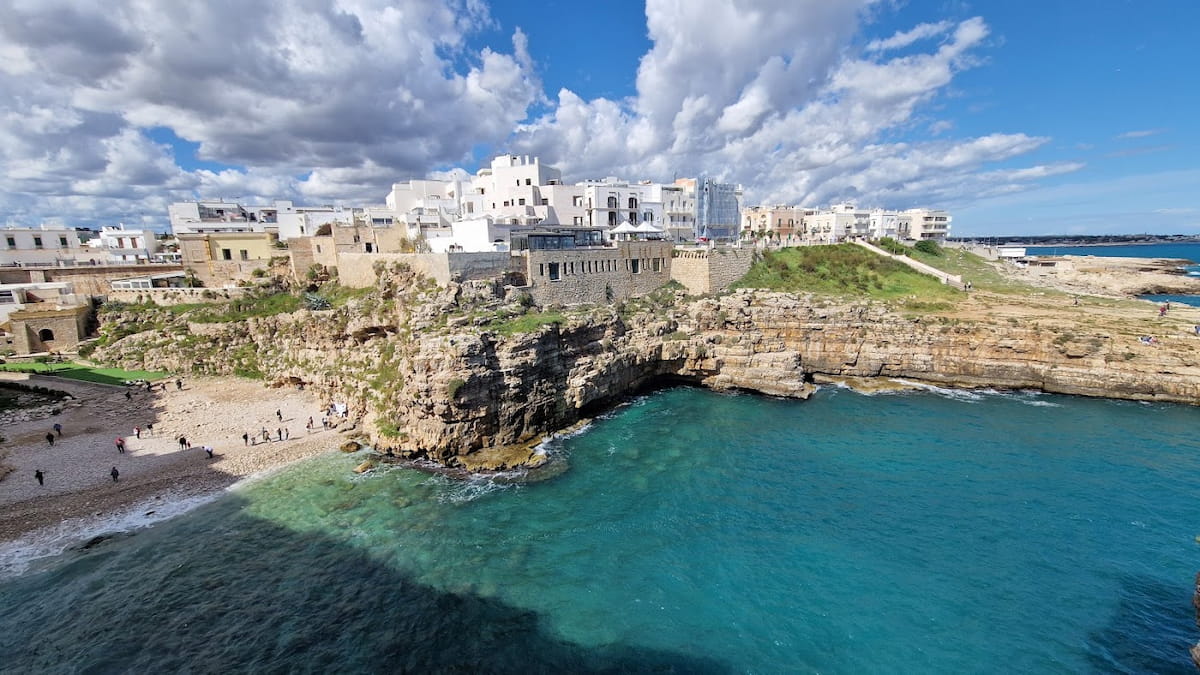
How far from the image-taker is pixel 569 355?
3328cm

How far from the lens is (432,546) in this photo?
20.4 meters

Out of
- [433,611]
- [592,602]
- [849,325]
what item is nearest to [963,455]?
[849,325]

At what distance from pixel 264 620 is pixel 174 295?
43.7 meters

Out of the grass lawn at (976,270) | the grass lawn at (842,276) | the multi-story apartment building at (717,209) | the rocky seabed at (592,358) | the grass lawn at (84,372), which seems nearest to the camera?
the rocky seabed at (592,358)

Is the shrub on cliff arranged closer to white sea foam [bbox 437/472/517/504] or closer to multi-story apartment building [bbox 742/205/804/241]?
multi-story apartment building [bbox 742/205/804/241]

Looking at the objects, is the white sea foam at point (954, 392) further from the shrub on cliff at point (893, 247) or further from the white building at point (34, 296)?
the white building at point (34, 296)

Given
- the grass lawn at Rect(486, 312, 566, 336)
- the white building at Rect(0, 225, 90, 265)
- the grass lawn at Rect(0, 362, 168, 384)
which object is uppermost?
the white building at Rect(0, 225, 90, 265)

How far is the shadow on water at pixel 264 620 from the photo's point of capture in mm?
15281

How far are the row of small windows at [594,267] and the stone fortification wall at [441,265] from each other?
11.9 ft

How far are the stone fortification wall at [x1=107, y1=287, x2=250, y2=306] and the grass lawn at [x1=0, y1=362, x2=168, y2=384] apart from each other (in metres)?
8.01

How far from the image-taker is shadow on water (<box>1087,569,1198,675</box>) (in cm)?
1471

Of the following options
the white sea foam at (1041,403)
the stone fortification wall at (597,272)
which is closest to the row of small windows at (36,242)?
the stone fortification wall at (597,272)

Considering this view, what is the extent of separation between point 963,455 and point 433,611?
2820 centimetres

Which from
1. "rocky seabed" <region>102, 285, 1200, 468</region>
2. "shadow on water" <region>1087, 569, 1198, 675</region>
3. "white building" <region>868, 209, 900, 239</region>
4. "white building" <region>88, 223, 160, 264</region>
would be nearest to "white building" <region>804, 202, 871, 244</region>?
"white building" <region>868, 209, 900, 239</region>
